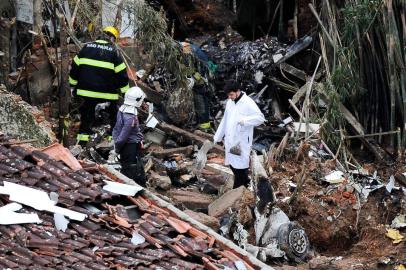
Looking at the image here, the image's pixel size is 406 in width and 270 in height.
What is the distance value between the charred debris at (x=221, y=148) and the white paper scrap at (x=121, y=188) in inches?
2.9

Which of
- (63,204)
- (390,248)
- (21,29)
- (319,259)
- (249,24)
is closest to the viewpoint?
(63,204)

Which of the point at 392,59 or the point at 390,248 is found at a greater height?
the point at 392,59

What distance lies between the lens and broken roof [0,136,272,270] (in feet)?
20.1

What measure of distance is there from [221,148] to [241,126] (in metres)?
2.35

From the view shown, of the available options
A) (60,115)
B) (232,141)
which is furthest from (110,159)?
(232,141)

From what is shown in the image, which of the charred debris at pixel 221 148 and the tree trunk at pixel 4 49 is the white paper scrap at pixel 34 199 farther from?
the tree trunk at pixel 4 49

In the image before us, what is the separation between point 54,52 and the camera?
39.7 feet

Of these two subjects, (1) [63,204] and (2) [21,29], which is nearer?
(1) [63,204]

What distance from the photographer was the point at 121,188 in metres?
7.39

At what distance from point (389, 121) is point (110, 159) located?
4497 mm

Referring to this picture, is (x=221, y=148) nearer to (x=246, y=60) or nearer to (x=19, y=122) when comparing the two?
(x=246, y=60)

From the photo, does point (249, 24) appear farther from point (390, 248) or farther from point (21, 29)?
point (390, 248)

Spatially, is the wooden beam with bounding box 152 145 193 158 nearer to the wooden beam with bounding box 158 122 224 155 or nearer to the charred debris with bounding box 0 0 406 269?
the charred debris with bounding box 0 0 406 269

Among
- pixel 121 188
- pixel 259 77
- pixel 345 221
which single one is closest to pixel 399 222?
pixel 345 221
